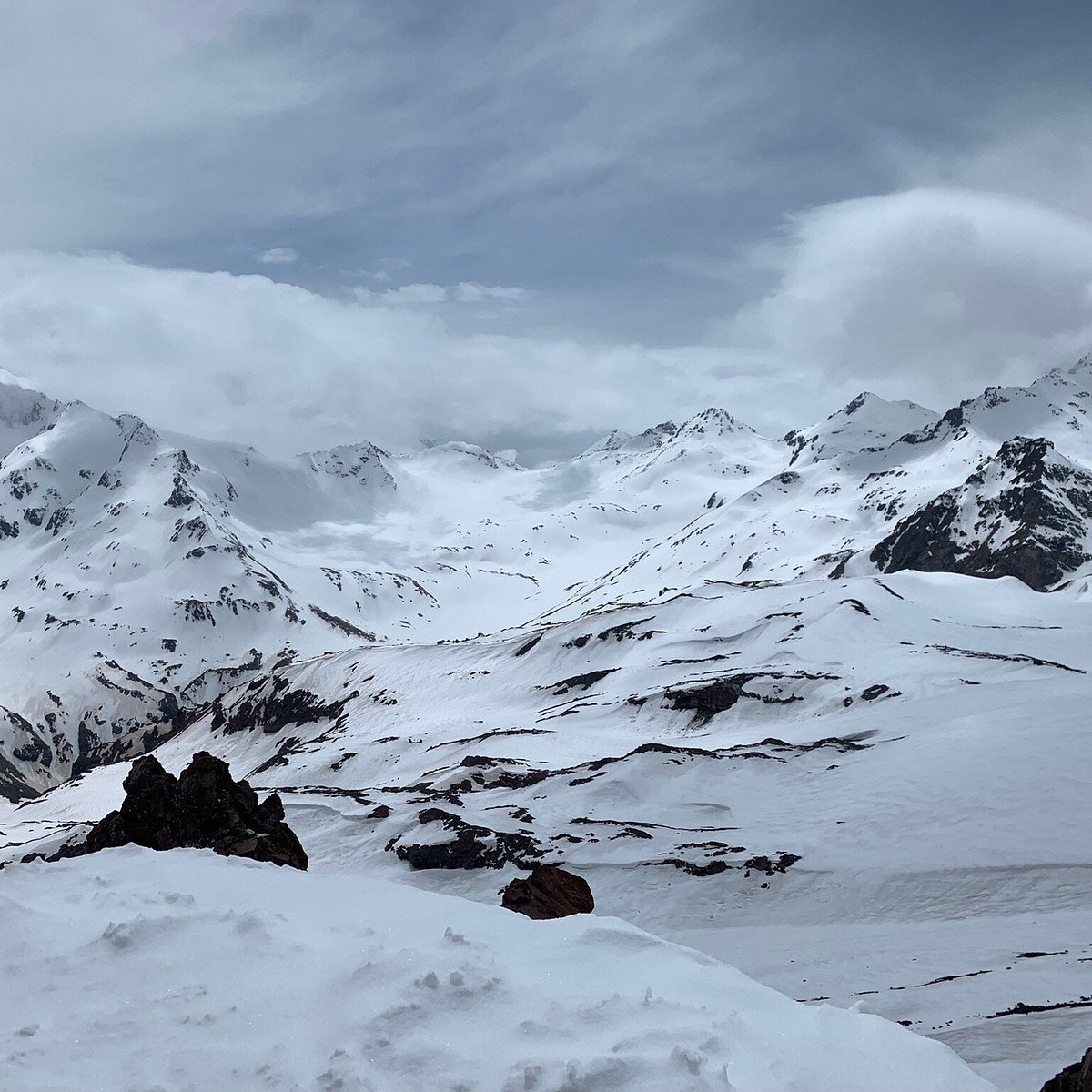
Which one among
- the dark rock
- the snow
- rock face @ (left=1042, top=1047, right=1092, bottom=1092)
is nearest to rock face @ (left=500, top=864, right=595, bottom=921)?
the snow

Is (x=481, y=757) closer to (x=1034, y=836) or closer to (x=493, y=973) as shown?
(x=1034, y=836)

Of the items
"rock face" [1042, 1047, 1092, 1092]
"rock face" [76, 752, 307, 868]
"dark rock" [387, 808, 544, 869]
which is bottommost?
"dark rock" [387, 808, 544, 869]

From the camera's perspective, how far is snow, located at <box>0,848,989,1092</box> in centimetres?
1032

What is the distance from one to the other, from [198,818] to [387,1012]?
20639mm

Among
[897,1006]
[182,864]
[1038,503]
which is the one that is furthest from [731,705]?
[1038,503]

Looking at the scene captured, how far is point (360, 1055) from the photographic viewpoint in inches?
418

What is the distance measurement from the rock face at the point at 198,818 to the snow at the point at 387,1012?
14.0 metres

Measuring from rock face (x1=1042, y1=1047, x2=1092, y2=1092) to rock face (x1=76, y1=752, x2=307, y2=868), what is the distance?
2262 cm

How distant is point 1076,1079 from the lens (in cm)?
1088

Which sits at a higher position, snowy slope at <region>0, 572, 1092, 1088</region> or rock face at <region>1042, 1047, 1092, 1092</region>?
rock face at <region>1042, 1047, 1092, 1092</region>

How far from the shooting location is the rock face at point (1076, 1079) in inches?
414

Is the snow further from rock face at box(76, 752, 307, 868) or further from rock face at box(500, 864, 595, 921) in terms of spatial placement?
rock face at box(76, 752, 307, 868)

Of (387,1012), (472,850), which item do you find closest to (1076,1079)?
(387,1012)

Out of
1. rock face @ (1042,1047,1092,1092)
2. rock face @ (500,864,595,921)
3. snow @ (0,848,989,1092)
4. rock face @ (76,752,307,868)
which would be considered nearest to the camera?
snow @ (0,848,989,1092)
